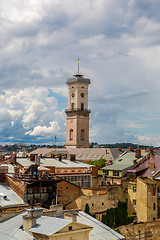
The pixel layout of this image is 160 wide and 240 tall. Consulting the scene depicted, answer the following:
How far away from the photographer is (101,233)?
37.9 m

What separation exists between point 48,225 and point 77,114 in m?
145

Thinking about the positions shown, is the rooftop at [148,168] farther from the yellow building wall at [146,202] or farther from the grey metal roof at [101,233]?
the grey metal roof at [101,233]

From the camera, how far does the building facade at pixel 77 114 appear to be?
174 metres

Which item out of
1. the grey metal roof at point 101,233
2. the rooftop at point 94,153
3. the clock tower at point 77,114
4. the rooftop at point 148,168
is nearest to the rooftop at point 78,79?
the clock tower at point 77,114

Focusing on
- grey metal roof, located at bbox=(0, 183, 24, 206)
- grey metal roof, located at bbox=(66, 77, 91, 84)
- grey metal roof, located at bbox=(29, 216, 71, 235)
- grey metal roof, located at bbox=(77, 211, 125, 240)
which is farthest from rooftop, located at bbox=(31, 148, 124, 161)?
grey metal roof, located at bbox=(29, 216, 71, 235)

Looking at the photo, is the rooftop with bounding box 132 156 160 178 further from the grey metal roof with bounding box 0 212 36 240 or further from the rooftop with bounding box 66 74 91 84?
the rooftop with bounding box 66 74 91 84

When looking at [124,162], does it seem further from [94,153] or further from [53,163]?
[94,153]

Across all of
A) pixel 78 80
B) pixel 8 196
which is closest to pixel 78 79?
pixel 78 80

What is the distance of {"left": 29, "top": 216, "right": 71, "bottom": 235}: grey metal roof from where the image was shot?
2807cm

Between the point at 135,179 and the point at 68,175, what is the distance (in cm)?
1435

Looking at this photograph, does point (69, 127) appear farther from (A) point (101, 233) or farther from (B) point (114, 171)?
(A) point (101, 233)

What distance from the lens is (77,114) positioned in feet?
572

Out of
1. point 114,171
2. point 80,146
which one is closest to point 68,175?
point 114,171

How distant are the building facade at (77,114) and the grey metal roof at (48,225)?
141m
